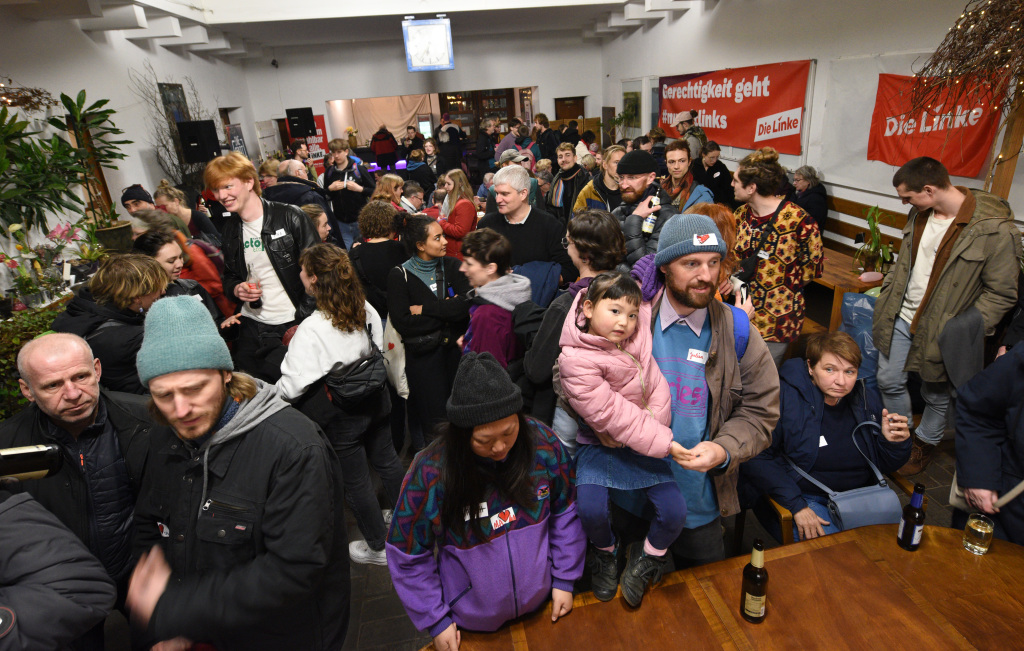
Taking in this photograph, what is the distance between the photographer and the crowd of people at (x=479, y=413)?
1.46 meters

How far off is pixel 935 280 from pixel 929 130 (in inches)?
96.6

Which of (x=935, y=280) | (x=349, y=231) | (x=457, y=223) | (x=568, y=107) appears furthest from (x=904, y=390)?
(x=568, y=107)

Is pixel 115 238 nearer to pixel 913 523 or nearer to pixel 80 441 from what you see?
pixel 80 441

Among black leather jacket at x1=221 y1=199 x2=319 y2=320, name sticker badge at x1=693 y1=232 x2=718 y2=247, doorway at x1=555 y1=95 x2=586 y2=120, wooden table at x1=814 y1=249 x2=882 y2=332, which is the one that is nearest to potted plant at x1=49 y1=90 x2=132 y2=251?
black leather jacket at x1=221 y1=199 x2=319 y2=320

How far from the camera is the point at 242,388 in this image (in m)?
1.59

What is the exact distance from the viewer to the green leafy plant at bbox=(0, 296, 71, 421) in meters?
2.95

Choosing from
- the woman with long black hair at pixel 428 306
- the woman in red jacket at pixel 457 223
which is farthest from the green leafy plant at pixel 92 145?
the woman with long black hair at pixel 428 306

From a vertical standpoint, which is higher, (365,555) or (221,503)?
(221,503)

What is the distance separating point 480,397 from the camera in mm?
1423

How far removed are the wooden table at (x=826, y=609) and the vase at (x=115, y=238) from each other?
5064 mm

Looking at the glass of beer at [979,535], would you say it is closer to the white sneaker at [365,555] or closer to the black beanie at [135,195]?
the white sneaker at [365,555]

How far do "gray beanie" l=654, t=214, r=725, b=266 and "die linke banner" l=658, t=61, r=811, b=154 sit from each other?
19.4 feet

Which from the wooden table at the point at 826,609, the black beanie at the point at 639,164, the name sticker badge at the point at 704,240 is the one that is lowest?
the wooden table at the point at 826,609

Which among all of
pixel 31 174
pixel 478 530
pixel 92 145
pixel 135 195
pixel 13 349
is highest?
pixel 92 145
